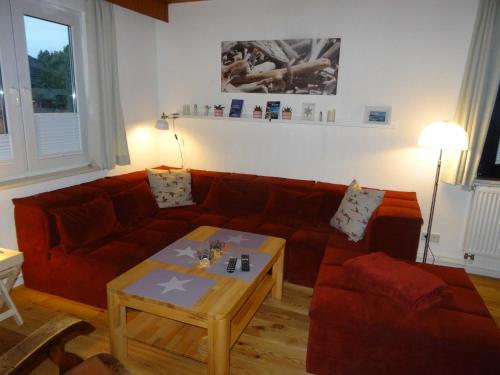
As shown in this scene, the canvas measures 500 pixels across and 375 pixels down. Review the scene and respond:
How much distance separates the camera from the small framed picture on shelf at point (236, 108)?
3.99 metres

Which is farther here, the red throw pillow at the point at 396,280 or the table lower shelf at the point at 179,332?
the table lower shelf at the point at 179,332

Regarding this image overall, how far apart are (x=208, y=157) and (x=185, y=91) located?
0.85 meters

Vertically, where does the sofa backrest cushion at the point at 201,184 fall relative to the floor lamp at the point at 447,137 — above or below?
below

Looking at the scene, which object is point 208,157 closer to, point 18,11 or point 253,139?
point 253,139

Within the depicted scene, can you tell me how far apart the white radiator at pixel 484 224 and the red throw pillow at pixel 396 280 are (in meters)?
1.49

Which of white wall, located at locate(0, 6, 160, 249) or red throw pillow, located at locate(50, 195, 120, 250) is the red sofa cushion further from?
white wall, located at locate(0, 6, 160, 249)

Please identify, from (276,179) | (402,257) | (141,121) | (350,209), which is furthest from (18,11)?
(402,257)

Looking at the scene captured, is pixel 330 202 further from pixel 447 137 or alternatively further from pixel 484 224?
pixel 484 224

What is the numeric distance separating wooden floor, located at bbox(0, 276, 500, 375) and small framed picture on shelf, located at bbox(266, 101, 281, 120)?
188 centimetres

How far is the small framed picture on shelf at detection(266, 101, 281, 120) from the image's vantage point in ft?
12.6

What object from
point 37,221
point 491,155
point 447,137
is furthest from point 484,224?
point 37,221

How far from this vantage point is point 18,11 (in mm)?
2770

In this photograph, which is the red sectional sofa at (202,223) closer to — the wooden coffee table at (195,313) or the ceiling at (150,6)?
the wooden coffee table at (195,313)

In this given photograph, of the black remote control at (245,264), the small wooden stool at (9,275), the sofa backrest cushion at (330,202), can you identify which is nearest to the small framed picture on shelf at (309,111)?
the sofa backrest cushion at (330,202)
